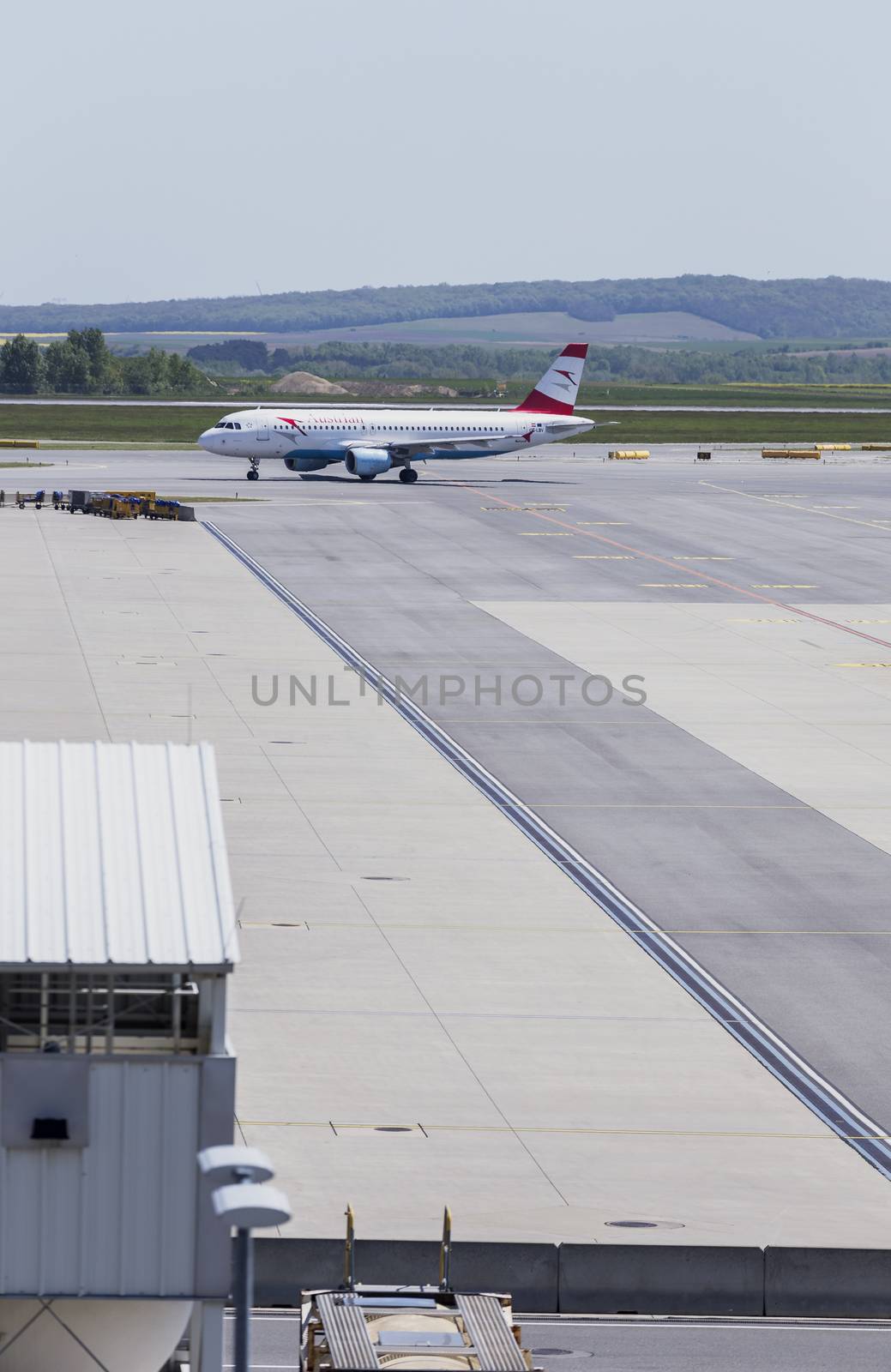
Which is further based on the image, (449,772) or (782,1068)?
(449,772)

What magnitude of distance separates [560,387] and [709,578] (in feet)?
190

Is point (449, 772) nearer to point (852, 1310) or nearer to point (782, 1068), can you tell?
point (782, 1068)

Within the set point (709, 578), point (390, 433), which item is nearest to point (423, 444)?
point (390, 433)

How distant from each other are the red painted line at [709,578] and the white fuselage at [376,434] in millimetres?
12021

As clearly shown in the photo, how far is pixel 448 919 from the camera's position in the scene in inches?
1411

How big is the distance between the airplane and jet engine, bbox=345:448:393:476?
0.18 feet

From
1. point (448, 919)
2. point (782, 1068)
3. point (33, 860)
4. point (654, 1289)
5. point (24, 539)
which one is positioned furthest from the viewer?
point (24, 539)

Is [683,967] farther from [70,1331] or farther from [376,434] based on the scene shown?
[376,434]

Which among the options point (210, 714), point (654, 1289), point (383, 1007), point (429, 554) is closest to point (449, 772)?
point (210, 714)

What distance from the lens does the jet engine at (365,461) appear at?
129m

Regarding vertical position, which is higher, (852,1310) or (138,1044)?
(138,1044)

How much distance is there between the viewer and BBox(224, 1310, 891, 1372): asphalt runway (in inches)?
808

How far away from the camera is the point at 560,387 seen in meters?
143

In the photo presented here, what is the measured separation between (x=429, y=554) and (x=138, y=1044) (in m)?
76.9
